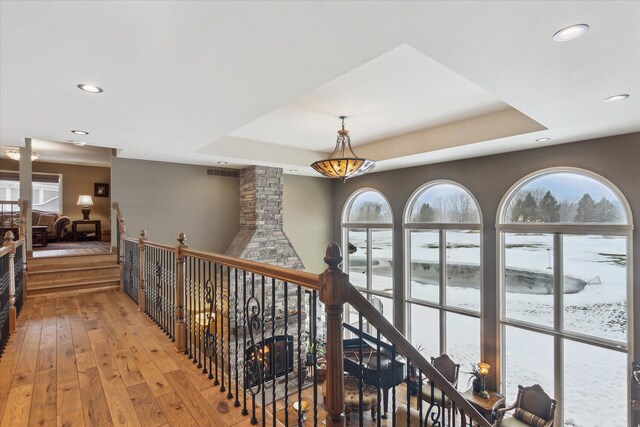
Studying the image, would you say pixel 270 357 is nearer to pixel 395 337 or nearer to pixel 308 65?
pixel 395 337

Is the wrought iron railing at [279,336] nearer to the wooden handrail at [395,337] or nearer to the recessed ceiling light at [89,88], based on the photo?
the wooden handrail at [395,337]

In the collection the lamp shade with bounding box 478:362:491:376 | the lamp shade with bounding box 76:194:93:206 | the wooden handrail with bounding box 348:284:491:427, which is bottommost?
the lamp shade with bounding box 478:362:491:376

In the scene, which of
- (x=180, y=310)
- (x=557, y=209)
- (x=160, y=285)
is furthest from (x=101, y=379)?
(x=557, y=209)

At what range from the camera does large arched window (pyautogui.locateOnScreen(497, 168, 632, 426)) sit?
15.3 feet

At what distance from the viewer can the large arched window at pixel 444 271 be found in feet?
20.7

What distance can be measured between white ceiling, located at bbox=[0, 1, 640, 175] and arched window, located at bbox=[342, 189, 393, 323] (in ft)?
12.2

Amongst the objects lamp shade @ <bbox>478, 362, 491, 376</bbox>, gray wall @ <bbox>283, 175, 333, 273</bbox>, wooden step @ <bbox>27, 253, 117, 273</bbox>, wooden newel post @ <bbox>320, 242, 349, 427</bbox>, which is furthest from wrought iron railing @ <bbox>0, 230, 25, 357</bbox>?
lamp shade @ <bbox>478, 362, 491, 376</bbox>

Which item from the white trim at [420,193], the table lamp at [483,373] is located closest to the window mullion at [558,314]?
the table lamp at [483,373]

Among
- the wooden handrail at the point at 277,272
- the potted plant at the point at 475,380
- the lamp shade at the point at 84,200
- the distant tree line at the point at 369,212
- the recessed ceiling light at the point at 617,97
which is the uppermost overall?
the recessed ceiling light at the point at 617,97

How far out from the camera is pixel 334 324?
1.37 m

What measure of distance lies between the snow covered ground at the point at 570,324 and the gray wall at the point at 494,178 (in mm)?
249

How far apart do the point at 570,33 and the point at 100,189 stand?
11271mm

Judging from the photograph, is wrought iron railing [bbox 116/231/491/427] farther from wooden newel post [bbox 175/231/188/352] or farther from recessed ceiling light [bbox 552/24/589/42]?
recessed ceiling light [bbox 552/24/589/42]

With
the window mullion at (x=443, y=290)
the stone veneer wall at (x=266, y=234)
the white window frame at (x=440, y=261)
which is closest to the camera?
the white window frame at (x=440, y=261)
